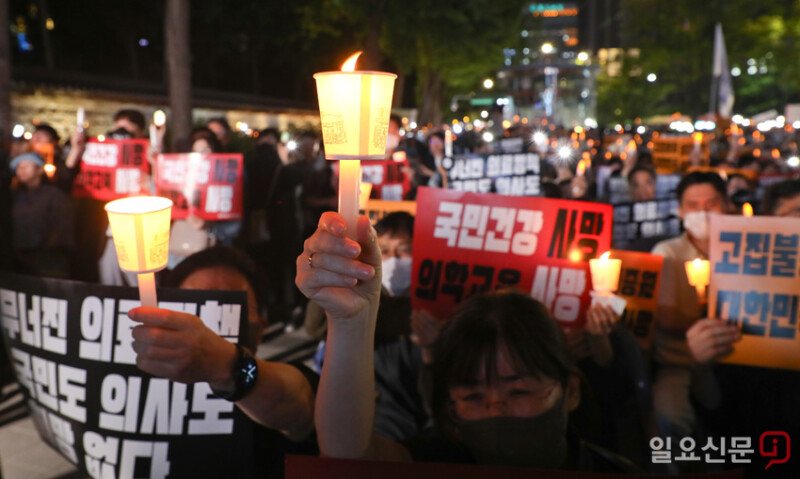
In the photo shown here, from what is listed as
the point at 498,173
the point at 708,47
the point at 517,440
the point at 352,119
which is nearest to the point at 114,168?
the point at 498,173

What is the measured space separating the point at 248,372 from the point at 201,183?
3902 mm

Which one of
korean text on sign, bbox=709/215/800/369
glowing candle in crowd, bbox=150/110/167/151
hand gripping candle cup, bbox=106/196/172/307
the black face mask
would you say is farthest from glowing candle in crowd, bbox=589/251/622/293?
glowing candle in crowd, bbox=150/110/167/151

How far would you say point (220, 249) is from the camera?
2797mm

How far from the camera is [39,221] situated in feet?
19.0

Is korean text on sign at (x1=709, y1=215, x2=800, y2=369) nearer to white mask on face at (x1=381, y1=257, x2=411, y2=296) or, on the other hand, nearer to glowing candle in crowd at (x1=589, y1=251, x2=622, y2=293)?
glowing candle in crowd at (x1=589, y1=251, x2=622, y2=293)

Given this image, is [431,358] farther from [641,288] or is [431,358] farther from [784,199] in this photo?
[784,199]

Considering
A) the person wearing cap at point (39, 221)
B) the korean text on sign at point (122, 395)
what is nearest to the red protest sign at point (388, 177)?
the person wearing cap at point (39, 221)

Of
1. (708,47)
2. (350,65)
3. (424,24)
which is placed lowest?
(350,65)

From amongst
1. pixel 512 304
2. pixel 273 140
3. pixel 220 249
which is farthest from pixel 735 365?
pixel 273 140

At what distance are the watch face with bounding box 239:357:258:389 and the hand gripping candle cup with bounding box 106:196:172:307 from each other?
0.31m

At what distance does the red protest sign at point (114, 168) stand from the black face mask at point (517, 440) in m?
4.45

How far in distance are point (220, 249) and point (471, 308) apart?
1.12m

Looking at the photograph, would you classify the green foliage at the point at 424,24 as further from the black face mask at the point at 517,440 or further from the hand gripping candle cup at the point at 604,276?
the black face mask at the point at 517,440

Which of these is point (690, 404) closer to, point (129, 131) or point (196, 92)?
point (129, 131)
